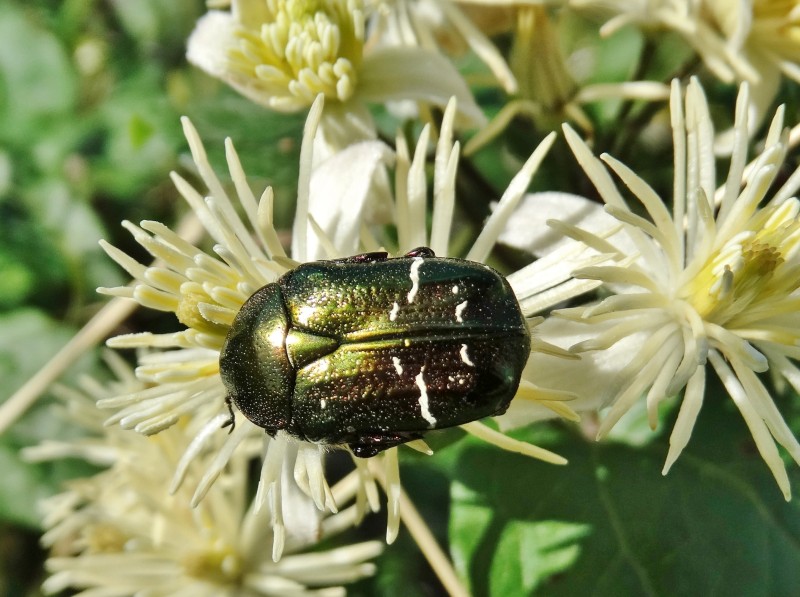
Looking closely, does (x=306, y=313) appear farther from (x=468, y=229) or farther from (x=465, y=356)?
(x=468, y=229)

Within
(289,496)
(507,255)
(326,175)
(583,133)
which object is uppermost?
(326,175)

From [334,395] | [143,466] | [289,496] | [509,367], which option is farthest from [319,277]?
[143,466]

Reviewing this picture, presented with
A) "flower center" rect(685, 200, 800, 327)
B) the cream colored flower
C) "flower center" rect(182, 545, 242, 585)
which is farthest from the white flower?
"flower center" rect(182, 545, 242, 585)

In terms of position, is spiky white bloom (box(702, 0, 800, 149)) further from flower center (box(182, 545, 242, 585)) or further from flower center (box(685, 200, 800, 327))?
flower center (box(182, 545, 242, 585))

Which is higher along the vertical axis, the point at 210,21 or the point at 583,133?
the point at 210,21

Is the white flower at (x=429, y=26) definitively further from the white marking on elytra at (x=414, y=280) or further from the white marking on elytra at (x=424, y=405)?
the white marking on elytra at (x=424, y=405)

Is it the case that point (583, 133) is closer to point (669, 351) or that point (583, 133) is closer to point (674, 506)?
point (669, 351)
